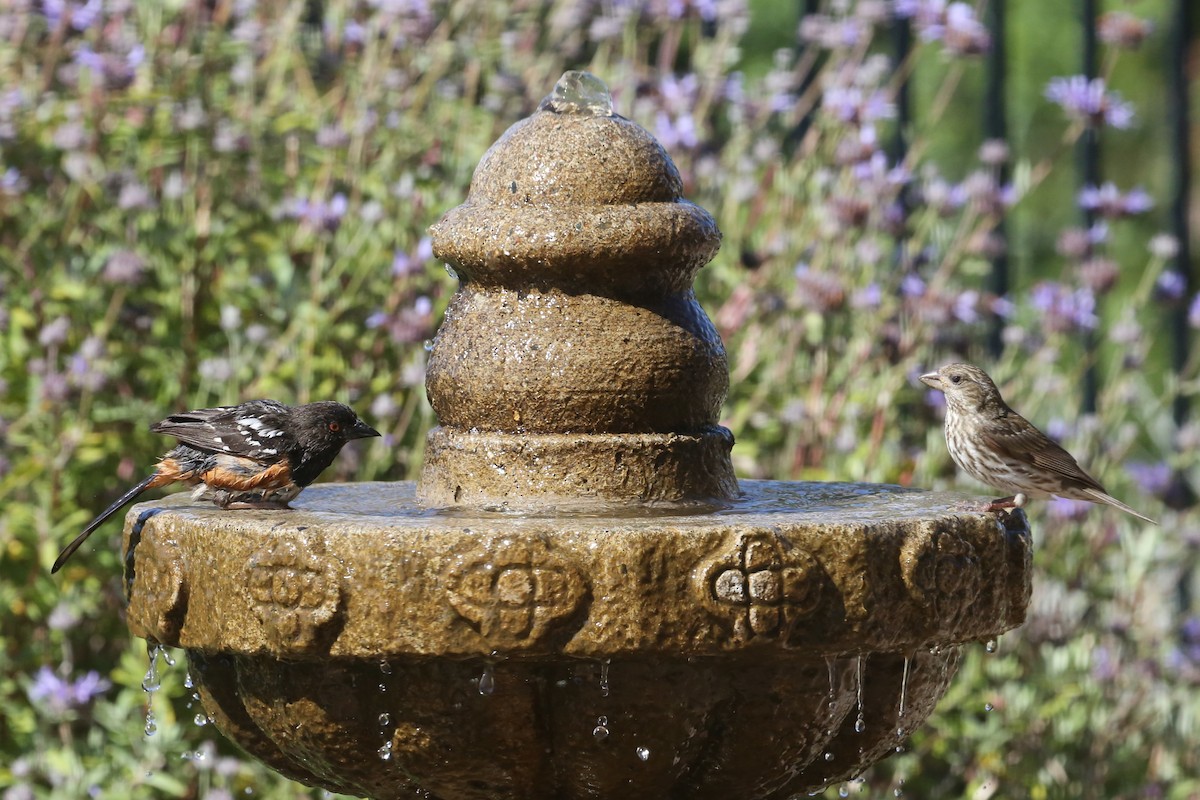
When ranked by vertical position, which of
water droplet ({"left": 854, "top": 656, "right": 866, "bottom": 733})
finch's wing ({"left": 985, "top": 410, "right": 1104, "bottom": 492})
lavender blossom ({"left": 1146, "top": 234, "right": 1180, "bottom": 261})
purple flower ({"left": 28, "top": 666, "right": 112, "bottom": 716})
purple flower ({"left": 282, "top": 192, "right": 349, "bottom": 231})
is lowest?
purple flower ({"left": 28, "top": 666, "right": 112, "bottom": 716})

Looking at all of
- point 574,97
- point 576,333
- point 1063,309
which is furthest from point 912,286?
point 576,333

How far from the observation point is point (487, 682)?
2.55 m

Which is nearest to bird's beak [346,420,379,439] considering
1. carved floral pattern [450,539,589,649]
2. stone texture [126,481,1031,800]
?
stone texture [126,481,1031,800]

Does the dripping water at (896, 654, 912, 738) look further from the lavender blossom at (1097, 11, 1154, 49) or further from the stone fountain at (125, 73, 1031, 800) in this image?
the lavender blossom at (1097, 11, 1154, 49)

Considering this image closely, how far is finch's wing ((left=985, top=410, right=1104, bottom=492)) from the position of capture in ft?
12.1

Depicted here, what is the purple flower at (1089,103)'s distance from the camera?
5.09m

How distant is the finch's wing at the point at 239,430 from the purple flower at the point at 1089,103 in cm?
296

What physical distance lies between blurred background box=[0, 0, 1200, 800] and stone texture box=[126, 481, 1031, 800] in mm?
1391

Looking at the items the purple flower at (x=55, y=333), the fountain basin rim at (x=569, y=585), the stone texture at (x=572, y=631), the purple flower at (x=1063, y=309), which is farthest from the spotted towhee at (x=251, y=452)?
the purple flower at (x=1063, y=309)

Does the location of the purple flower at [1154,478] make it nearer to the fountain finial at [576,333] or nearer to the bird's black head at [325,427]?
the fountain finial at [576,333]

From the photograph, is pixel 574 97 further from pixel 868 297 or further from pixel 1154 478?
pixel 1154 478

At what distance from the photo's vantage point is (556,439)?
289 cm

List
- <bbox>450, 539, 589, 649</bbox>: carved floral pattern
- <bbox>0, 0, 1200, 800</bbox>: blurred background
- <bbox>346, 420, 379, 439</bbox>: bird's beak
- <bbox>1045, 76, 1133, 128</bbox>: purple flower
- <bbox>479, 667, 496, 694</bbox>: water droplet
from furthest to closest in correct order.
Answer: <bbox>1045, 76, 1133, 128</bbox>: purple flower
<bbox>0, 0, 1200, 800</bbox>: blurred background
<bbox>346, 420, 379, 439</bbox>: bird's beak
<bbox>479, 667, 496, 694</bbox>: water droplet
<bbox>450, 539, 589, 649</bbox>: carved floral pattern

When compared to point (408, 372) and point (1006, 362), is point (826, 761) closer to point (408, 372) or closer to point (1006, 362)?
point (408, 372)
